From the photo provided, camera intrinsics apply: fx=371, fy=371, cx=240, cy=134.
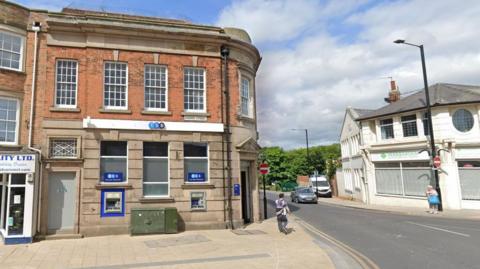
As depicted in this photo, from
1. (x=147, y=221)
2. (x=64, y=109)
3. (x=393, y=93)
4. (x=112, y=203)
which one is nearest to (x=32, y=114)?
(x=64, y=109)

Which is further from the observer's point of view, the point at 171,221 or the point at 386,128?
the point at 386,128

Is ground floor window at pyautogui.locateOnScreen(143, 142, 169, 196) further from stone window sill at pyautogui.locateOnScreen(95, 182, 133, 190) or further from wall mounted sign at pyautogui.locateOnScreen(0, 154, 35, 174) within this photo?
wall mounted sign at pyautogui.locateOnScreen(0, 154, 35, 174)

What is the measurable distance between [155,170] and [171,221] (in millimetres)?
2395

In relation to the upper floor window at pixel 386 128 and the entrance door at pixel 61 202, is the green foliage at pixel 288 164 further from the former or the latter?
the entrance door at pixel 61 202

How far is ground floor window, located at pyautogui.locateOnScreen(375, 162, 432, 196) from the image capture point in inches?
1026

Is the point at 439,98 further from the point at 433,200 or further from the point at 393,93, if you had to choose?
the point at 393,93

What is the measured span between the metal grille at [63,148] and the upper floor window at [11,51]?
3325 millimetres

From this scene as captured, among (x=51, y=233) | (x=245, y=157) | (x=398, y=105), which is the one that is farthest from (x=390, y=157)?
(x=51, y=233)

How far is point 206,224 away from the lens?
640 inches

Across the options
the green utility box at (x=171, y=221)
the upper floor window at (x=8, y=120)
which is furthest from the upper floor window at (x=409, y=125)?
the upper floor window at (x=8, y=120)

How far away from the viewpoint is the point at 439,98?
2548 centimetres

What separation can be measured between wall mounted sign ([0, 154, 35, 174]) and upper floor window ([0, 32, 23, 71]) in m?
3.85

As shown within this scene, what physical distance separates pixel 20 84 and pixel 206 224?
962cm

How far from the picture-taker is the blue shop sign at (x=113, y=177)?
15477 millimetres
